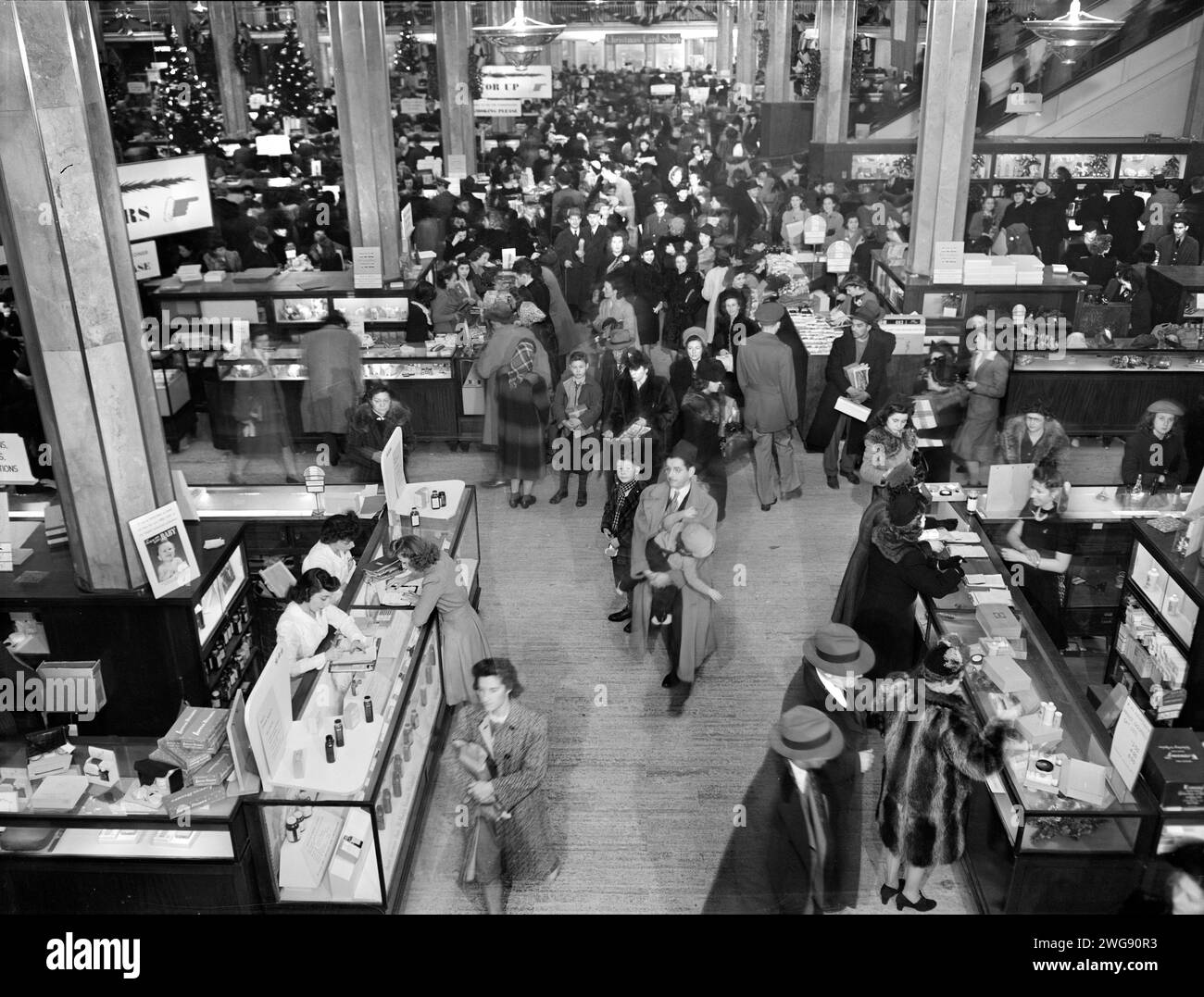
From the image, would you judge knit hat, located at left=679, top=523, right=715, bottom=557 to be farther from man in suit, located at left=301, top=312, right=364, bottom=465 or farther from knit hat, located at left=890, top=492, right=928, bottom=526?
man in suit, located at left=301, top=312, right=364, bottom=465

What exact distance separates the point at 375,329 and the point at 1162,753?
9.05 m

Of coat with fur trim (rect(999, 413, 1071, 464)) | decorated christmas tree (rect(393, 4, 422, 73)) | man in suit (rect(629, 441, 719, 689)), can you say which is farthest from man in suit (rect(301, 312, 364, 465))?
decorated christmas tree (rect(393, 4, 422, 73))

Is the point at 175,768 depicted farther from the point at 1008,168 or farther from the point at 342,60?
the point at 1008,168

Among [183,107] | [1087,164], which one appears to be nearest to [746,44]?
[183,107]

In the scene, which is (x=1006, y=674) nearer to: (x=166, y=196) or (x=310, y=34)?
(x=166, y=196)

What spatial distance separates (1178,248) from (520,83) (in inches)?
352

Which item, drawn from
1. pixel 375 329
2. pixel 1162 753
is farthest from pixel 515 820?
pixel 375 329

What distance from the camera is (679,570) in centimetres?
674

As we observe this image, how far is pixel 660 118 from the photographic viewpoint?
2786cm

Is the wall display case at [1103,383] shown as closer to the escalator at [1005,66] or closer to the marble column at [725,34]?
the escalator at [1005,66]

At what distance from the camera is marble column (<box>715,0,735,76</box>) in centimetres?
4056

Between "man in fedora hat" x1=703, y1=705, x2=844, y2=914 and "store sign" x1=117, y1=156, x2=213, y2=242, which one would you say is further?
"store sign" x1=117, y1=156, x2=213, y2=242

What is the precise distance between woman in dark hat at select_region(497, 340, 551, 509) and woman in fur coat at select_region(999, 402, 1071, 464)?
3.81 metres

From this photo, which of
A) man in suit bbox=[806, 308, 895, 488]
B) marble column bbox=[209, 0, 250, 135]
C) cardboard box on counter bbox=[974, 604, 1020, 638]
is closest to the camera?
cardboard box on counter bbox=[974, 604, 1020, 638]
